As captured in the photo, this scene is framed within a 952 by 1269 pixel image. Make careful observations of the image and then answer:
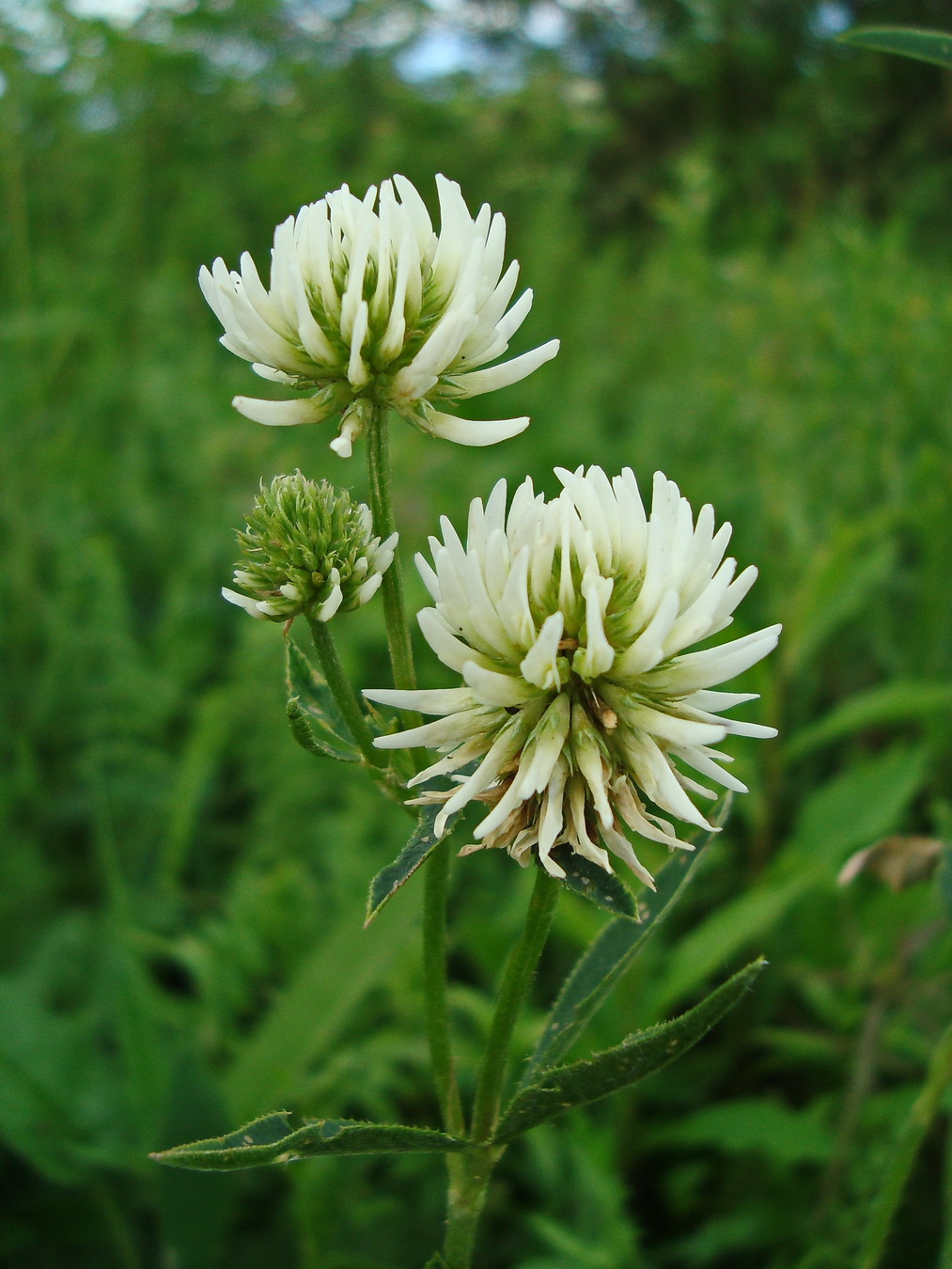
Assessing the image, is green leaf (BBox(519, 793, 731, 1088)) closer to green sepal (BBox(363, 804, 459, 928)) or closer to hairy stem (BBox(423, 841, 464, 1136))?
hairy stem (BBox(423, 841, 464, 1136))

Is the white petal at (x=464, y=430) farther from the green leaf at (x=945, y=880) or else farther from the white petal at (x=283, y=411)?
the green leaf at (x=945, y=880)

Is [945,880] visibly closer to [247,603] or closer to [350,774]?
[247,603]

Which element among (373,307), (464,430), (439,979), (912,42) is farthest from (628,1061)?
(912,42)

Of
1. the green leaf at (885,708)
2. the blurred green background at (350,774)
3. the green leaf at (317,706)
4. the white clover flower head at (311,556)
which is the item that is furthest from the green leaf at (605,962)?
the green leaf at (885,708)

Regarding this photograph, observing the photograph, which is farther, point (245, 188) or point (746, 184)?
point (746, 184)

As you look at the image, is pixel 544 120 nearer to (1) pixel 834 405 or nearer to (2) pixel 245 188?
(2) pixel 245 188

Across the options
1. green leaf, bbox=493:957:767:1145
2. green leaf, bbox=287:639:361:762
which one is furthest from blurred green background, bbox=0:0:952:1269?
green leaf, bbox=493:957:767:1145

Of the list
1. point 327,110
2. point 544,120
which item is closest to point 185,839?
point 327,110
